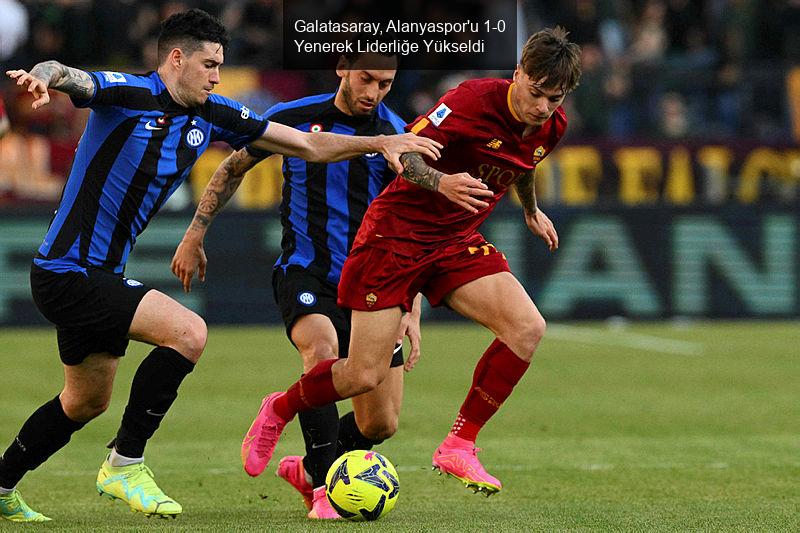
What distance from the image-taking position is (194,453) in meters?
9.23

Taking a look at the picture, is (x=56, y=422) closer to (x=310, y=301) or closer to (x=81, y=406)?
(x=81, y=406)

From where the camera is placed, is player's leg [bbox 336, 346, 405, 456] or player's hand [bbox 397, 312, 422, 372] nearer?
player's hand [bbox 397, 312, 422, 372]

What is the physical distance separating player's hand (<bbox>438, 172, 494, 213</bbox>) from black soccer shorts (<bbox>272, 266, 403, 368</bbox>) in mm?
1183

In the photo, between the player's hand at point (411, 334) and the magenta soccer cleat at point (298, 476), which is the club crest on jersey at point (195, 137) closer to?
the player's hand at point (411, 334)

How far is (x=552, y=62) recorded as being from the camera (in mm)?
6637

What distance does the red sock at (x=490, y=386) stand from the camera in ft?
22.9

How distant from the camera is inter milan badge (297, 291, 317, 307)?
24.1ft

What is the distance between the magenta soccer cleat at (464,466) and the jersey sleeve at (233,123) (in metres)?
1.81

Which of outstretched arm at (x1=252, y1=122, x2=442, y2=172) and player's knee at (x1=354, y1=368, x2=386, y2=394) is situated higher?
outstretched arm at (x1=252, y1=122, x2=442, y2=172)

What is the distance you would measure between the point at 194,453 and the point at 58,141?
9.49 m

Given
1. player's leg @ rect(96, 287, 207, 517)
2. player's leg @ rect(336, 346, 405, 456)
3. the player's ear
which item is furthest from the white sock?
the player's ear

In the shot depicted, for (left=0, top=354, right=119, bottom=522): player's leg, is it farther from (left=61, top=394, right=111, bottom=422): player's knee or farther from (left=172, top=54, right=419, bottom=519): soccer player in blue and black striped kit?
(left=172, top=54, right=419, bottom=519): soccer player in blue and black striped kit

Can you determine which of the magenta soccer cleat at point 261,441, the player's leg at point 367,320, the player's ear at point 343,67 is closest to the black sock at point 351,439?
the magenta soccer cleat at point 261,441

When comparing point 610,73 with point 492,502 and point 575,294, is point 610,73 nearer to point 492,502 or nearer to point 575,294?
point 575,294
